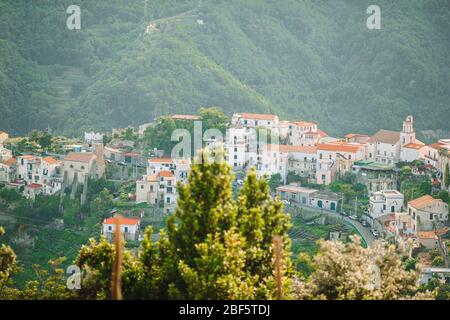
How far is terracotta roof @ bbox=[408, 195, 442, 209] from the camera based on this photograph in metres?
30.3

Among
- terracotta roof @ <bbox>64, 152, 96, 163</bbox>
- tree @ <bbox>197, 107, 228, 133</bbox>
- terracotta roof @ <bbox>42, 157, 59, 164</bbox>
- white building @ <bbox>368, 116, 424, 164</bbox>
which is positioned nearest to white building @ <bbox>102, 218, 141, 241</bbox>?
terracotta roof @ <bbox>64, 152, 96, 163</bbox>

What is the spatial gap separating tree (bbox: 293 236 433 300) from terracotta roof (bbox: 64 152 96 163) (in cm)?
2356

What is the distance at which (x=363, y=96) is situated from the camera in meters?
62.5

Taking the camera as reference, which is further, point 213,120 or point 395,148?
point 213,120

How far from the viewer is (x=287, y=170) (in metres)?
35.9

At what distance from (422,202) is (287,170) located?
694 cm

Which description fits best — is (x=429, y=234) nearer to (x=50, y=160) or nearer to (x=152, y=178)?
(x=152, y=178)

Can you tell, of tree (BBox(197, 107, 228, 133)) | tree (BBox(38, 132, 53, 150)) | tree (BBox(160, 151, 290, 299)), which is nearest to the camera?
tree (BBox(160, 151, 290, 299))

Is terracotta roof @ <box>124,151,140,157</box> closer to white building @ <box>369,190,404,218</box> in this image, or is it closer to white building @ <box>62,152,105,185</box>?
white building @ <box>62,152,105,185</box>

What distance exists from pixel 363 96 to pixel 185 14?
14.2 m

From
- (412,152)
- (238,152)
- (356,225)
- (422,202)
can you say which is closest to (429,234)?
(422,202)

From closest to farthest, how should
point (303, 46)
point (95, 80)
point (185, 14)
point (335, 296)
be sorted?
1. point (335, 296)
2. point (95, 80)
3. point (185, 14)
4. point (303, 46)

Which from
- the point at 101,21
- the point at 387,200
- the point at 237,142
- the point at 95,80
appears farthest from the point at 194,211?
the point at 101,21

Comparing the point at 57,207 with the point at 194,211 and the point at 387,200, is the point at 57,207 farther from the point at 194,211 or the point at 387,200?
the point at 194,211
